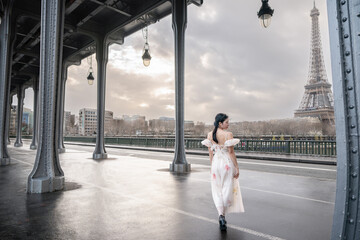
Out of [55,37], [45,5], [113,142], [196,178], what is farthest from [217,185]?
[113,142]

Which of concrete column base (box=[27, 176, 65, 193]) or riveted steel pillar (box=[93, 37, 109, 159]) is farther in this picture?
riveted steel pillar (box=[93, 37, 109, 159])

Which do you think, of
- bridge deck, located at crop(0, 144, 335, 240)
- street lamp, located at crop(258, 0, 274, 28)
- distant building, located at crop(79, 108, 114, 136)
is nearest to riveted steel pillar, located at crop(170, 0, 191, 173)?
bridge deck, located at crop(0, 144, 335, 240)

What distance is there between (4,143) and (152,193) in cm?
974

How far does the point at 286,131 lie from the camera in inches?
2911

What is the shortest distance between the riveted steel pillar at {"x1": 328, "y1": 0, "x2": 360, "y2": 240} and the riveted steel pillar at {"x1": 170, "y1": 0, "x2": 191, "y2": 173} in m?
8.49

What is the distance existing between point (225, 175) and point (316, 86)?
7545 centimetres

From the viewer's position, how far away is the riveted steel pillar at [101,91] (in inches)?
616

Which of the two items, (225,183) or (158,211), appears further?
(158,211)

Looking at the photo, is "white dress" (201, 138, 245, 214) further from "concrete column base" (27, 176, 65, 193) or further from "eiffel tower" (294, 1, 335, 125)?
"eiffel tower" (294, 1, 335, 125)

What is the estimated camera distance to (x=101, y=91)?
624 inches

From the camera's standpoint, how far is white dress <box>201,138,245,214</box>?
411cm

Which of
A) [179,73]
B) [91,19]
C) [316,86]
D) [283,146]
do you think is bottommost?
[283,146]

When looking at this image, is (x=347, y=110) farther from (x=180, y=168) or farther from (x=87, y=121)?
(x=87, y=121)

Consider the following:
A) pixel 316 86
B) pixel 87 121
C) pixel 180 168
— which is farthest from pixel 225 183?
pixel 87 121
